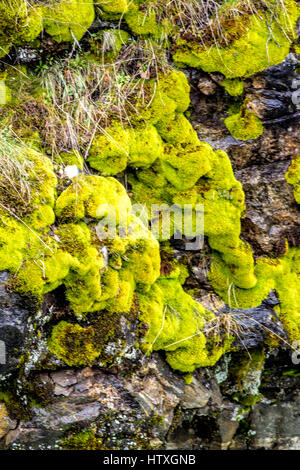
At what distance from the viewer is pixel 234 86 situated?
13.0 feet

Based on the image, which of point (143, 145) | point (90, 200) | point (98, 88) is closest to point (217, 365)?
point (90, 200)

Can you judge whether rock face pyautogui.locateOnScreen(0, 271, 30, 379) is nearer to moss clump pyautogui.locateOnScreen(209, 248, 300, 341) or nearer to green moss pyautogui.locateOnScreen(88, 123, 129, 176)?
green moss pyautogui.locateOnScreen(88, 123, 129, 176)

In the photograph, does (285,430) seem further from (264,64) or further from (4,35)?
(4,35)

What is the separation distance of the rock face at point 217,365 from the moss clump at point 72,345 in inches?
3.2

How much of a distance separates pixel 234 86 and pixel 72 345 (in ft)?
9.83

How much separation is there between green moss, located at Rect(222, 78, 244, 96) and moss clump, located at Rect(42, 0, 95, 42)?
147cm

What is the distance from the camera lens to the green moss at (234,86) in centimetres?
397

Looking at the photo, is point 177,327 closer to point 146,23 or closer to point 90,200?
point 90,200

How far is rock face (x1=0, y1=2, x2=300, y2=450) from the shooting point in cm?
324

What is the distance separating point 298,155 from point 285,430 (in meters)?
2.91

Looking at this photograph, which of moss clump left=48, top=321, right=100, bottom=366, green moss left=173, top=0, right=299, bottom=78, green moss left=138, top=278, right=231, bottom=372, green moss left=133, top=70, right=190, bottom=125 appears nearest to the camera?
moss clump left=48, top=321, right=100, bottom=366

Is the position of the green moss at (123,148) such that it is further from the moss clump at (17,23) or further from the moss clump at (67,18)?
the moss clump at (17,23)

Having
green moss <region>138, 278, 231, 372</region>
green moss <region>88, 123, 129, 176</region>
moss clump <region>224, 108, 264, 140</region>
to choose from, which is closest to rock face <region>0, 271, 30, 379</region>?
green moss <region>138, 278, 231, 372</region>
